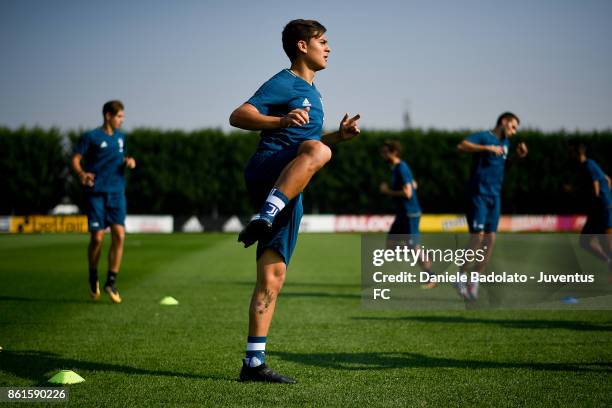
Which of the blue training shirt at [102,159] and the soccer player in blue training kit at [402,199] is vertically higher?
the blue training shirt at [102,159]

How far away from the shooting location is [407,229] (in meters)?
12.9

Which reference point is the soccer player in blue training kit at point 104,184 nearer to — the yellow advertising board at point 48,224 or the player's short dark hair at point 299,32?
the player's short dark hair at point 299,32

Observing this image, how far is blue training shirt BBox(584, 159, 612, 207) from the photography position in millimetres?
11656

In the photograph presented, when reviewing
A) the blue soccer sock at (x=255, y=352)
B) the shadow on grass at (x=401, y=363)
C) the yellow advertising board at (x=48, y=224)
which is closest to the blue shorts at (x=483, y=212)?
the shadow on grass at (x=401, y=363)

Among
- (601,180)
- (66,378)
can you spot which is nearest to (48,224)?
(601,180)

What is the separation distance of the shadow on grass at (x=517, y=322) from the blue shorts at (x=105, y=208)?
3881 mm

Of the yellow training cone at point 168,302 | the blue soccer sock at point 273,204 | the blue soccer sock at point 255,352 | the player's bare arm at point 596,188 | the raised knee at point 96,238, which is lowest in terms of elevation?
the yellow training cone at point 168,302

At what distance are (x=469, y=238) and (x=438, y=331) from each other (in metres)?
3.08

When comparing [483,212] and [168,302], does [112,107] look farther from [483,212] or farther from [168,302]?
[483,212]

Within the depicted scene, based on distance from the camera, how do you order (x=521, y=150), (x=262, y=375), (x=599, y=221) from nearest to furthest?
1. (x=262, y=375)
2. (x=521, y=150)
3. (x=599, y=221)

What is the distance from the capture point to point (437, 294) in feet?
36.2

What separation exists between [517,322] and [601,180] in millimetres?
4732

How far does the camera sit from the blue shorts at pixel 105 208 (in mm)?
10453

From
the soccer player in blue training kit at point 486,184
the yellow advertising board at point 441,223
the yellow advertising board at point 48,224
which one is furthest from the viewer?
the yellow advertising board at point 441,223
